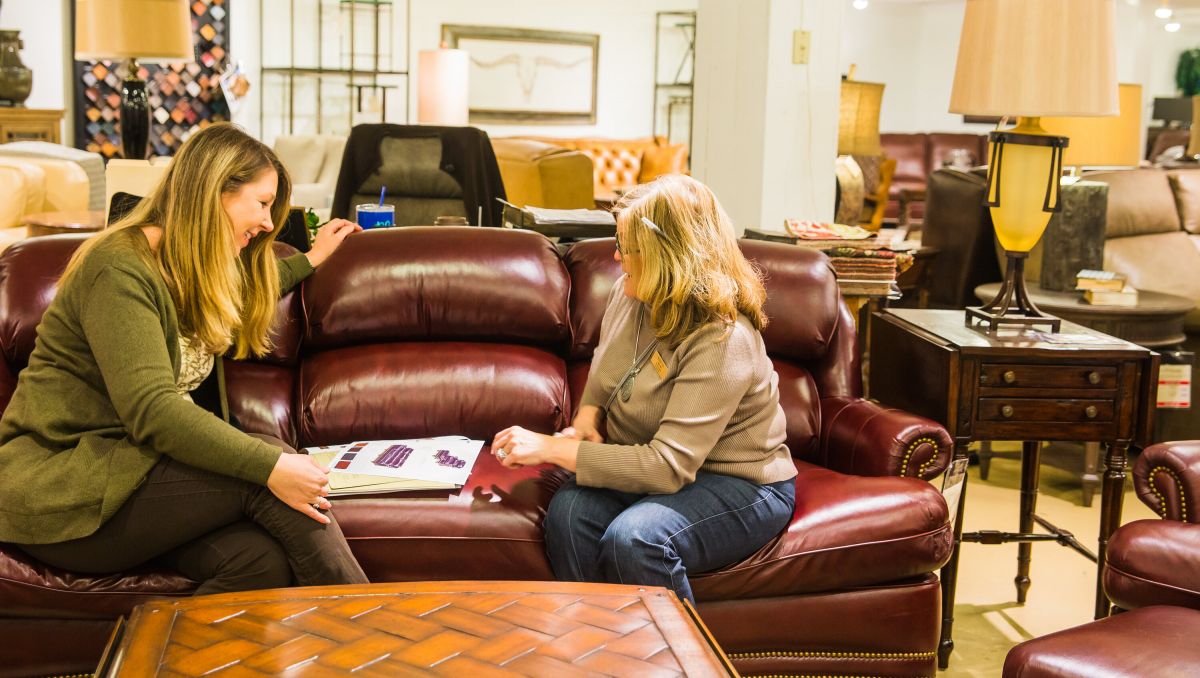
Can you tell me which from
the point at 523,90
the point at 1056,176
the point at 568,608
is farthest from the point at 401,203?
the point at 523,90

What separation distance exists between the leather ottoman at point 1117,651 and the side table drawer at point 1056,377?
94 centimetres

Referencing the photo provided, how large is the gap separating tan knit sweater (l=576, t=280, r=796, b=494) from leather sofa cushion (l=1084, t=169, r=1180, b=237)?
293cm

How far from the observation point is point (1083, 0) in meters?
2.74

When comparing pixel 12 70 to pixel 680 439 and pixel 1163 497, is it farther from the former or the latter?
pixel 1163 497

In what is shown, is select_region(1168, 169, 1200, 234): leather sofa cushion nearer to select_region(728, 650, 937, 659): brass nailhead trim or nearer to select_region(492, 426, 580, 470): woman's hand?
select_region(728, 650, 937, 659): brass nailhead trim

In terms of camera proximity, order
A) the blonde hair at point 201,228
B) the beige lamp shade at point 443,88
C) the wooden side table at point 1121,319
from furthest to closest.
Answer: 1. the beige lamp shade at point 443,88
2. the wooden side table at point 1121,319
3. the blonde hair at point 201,228

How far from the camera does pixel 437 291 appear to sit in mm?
2723

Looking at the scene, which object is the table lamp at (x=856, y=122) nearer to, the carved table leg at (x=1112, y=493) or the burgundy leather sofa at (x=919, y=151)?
the carved table leg at (x=1112, y=493)

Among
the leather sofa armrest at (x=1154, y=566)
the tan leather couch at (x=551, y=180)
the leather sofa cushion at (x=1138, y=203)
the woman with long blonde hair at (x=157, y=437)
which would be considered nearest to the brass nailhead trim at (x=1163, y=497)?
the leather sofa armrest at (x=1154, y=566)

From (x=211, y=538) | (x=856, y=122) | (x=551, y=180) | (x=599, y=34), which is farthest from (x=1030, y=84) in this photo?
(x=599, y=34)

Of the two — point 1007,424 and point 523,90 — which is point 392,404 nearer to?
point 1007,424

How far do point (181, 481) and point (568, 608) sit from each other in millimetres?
753

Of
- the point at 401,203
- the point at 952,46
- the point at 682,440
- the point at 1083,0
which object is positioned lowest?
the point at 682,440

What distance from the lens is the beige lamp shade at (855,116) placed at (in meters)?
5.10
